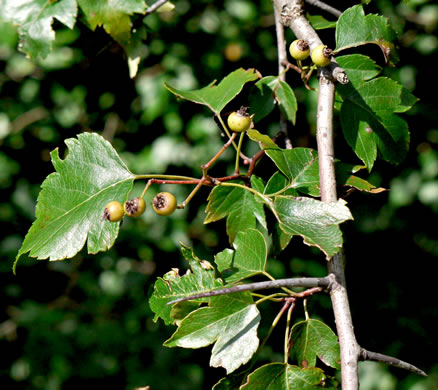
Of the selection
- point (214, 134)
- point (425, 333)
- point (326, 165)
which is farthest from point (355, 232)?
point (326, 165)

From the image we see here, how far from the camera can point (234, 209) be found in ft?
3.88

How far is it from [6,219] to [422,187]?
1.86 m

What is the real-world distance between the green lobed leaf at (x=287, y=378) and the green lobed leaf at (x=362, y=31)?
0.66 metres

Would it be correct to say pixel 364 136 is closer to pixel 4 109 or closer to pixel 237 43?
pixel 237 43

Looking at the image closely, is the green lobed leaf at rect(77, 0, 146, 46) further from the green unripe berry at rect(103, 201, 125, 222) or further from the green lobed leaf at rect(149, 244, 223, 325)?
the green lobed leaf at rect(149, 244, 223, 325)

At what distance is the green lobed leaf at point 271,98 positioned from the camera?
130 centimetres

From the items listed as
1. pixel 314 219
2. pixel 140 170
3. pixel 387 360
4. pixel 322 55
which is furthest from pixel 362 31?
pixel 140 170

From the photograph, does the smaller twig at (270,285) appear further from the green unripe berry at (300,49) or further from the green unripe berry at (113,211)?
the green unripe berry at (300,49)

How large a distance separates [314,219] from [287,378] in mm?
296

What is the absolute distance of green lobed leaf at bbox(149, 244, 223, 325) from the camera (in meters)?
1.03

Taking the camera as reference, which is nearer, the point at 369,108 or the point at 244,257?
the point at 244,257

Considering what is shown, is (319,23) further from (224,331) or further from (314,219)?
(224,331)

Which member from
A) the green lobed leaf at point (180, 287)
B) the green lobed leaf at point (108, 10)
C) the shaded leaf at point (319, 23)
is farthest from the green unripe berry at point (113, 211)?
the shaded leaf at point (319, 23)

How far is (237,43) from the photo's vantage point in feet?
7.65
